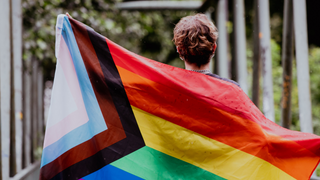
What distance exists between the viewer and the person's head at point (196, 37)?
5.28 ft

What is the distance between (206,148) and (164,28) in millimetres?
7012

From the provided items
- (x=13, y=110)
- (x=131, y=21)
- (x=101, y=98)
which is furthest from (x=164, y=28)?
(x=101, y=98)

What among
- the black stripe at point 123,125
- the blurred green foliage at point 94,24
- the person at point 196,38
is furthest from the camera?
the blurred green foliage at point 94,24

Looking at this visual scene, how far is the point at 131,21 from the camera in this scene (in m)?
6.26

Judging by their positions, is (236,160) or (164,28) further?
(164,28)

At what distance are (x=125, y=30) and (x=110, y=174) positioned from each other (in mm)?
4973

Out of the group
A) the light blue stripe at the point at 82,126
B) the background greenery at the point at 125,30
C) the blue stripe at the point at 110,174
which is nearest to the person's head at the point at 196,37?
the light blue stripe at the point at 82,126

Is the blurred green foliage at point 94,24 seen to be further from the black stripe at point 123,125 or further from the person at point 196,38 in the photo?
the black stripe at point 123,125

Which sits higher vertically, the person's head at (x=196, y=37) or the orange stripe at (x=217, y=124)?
the person's head at (x=196, y=37)

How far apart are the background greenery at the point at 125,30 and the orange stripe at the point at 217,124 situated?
1.36 meters

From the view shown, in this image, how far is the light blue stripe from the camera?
5.58 feet

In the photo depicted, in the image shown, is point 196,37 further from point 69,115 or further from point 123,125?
point 69,115

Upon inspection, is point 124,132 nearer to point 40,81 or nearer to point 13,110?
point 13,110


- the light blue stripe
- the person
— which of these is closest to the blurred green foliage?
the person
